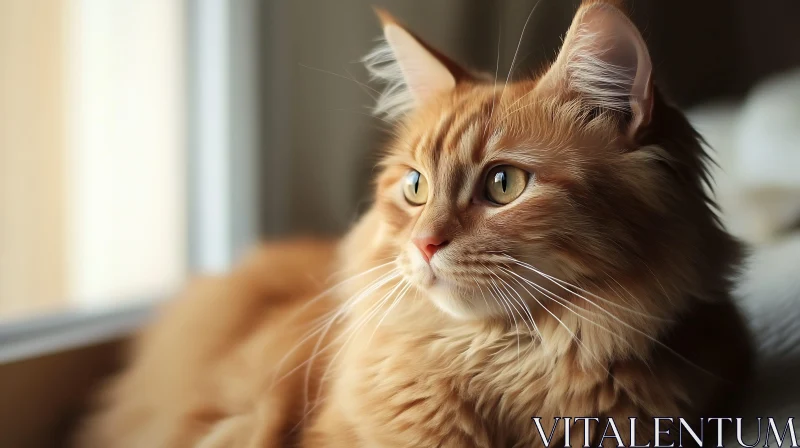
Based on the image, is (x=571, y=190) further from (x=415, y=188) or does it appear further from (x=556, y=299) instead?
(x=415, y=188)

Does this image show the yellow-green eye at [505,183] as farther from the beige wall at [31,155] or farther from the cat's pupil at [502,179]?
the beige wall at [31,155]

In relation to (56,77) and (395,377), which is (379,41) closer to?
(395,377)

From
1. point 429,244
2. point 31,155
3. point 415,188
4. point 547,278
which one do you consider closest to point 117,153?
point 31,155

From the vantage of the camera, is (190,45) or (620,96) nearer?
(620,96)

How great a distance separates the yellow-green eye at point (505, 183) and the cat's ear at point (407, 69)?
0.23 meters

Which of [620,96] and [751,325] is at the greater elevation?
[620,96]

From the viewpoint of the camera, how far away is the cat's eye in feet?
3.03

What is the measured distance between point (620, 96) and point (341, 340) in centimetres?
56

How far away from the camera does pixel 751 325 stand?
95 centimetres

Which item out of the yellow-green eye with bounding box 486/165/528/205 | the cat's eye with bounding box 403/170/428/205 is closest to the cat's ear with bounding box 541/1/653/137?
the yellow-green eye with bounding box 486/165/528/205

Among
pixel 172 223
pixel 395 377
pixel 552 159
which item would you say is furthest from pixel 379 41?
pixel 172 223

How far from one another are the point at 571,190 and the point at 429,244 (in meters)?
0.19

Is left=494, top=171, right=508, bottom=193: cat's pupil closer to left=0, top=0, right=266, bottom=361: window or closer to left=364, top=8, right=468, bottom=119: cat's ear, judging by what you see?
left=364, top=8, right=468, bottom=119: cat's ear

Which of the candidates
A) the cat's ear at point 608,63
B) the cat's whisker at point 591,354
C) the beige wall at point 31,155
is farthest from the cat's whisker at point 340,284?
the beige wall at point 31,155
